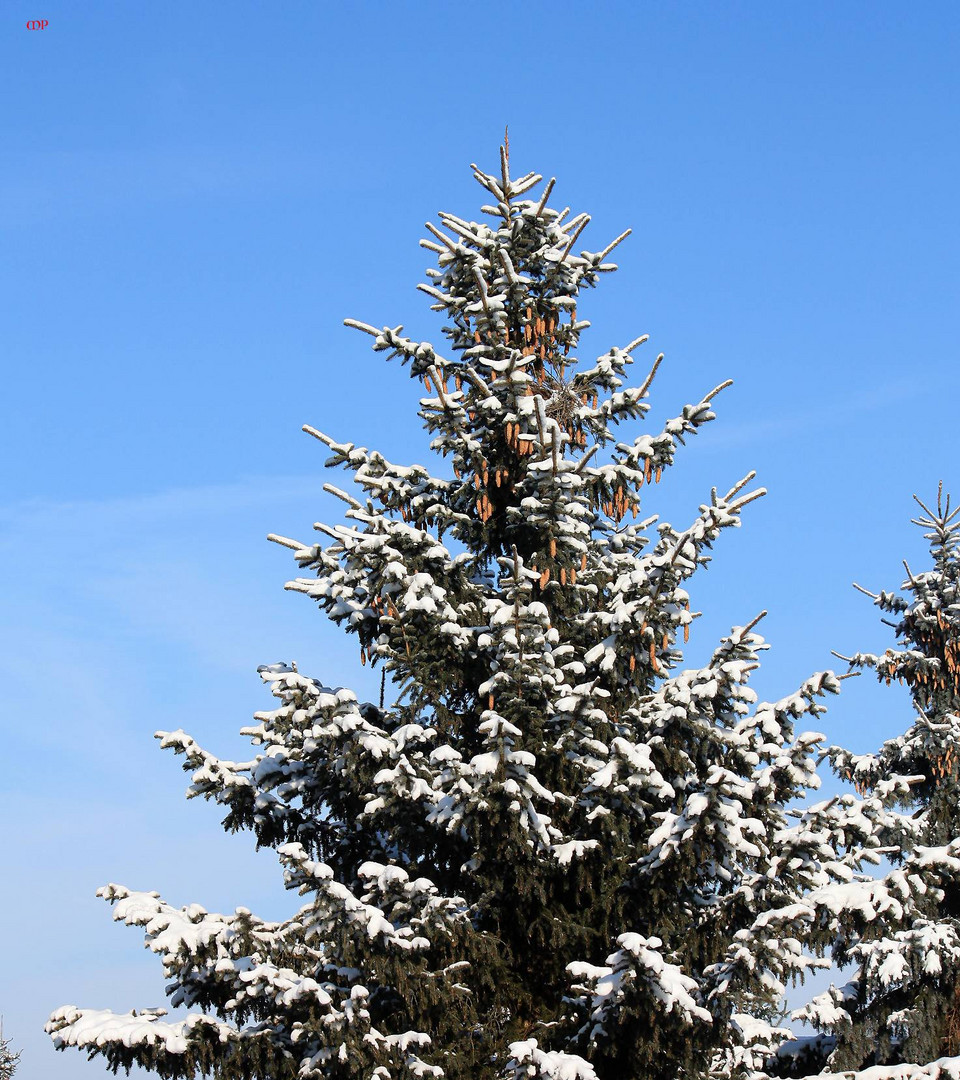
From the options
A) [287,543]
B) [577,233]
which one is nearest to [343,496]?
[287,543]

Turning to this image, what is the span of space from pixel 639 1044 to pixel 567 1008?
161 cm

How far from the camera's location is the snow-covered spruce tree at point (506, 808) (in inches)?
442

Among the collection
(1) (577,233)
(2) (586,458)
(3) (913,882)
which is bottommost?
(3) (913,882)

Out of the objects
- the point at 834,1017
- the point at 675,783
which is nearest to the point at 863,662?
the point at 834,1017

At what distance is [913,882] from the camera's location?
12891 millimetres

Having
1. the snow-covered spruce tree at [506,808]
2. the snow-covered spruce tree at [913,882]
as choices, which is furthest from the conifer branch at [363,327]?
the snow-covered spruce tree at [913,882]

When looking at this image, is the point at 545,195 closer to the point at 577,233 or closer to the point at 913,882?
the point at 577,233

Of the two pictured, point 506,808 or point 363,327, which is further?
point 363,327

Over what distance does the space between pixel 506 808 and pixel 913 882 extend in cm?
472

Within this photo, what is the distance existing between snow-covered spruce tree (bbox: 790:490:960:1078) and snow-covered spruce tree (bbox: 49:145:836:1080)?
133cm

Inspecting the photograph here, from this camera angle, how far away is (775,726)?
12.6 m

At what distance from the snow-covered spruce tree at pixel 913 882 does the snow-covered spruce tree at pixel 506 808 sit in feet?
4.36

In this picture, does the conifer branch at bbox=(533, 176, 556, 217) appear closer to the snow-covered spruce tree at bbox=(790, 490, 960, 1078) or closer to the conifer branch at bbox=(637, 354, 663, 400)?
the conifer branch at bbox=(637, 354, 663, 400)

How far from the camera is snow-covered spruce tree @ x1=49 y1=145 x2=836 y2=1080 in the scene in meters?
11.2
